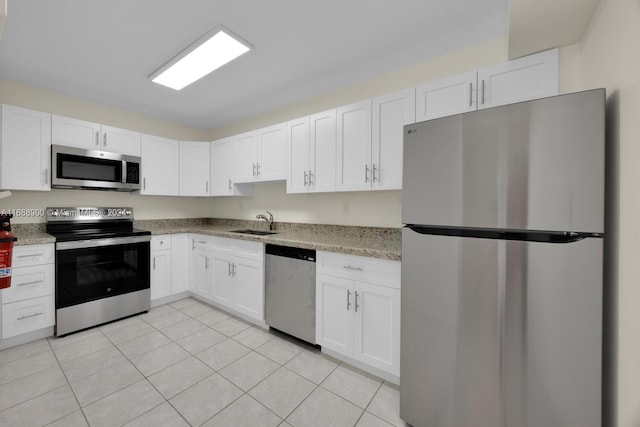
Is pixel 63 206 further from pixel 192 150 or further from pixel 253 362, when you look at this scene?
pixel 253 362

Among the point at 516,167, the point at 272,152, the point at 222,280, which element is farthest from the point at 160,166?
the point at 516,167

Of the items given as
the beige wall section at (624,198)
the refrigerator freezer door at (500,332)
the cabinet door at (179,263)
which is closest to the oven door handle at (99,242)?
the cabinet door at (179,263)

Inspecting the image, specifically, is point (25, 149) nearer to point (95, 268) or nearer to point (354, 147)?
point (95, 268)

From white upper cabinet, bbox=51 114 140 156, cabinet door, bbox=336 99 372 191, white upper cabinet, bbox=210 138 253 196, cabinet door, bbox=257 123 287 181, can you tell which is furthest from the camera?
white upper cabinet, bbox=210 138 253 196

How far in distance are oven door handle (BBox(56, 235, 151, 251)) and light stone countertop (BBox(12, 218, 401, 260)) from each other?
0.09 meters

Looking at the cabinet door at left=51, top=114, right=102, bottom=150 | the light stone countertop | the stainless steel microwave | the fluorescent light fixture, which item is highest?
Result: the fluorescent light fixture

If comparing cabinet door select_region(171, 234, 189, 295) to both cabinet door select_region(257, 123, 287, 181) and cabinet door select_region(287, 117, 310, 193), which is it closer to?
cabinet door select_region(257, 123, 287, 181)

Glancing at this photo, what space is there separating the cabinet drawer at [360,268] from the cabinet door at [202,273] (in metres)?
1.68

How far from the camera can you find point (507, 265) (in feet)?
3.84

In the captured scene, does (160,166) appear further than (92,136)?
Yes

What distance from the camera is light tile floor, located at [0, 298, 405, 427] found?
1.56 meters

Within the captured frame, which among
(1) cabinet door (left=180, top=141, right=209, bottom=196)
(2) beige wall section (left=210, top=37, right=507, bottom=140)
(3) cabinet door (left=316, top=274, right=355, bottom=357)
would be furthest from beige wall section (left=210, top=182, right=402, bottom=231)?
(2) beige wall section (left=210, top=37, right=507, bottom=140)

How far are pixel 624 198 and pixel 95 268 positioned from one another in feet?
12.8

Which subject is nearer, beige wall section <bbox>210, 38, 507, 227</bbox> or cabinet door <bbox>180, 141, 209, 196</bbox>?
beige wall section <bbox>210, 38, 507, 227</bbox>
